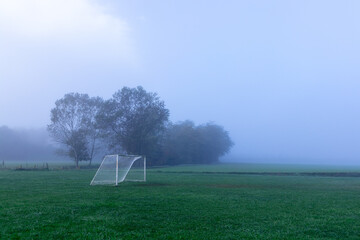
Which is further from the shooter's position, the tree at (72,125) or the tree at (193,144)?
the tree at (193,144)

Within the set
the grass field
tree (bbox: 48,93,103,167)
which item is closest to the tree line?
tree (bbox: 48,93,103,167)

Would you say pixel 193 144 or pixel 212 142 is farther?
pixel 212 142

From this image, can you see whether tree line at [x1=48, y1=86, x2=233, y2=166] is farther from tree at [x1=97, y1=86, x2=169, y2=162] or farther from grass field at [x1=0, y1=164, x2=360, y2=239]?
grass field at [x1=0, y1=164, x2=360, y2=239]

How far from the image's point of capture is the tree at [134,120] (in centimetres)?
7388

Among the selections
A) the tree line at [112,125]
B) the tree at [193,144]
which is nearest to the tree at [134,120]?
the tree line at [112,125]

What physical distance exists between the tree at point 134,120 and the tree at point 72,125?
11.6 ft

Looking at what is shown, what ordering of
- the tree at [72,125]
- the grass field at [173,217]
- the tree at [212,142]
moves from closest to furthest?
the grass field at [173,217], the tree at [72,125], the tree at [212,142]

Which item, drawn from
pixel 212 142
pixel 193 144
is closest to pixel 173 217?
pixel 193 144

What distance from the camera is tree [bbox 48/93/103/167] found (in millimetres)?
67875

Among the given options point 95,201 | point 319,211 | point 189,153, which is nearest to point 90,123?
point 189,153

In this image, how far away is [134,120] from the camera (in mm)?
74688

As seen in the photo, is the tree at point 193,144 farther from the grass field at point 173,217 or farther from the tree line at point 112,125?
the grass field at point 173,217

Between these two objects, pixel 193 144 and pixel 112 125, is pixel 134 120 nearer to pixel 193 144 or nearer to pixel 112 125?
pixel 112 125

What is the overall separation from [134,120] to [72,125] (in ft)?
41.1
